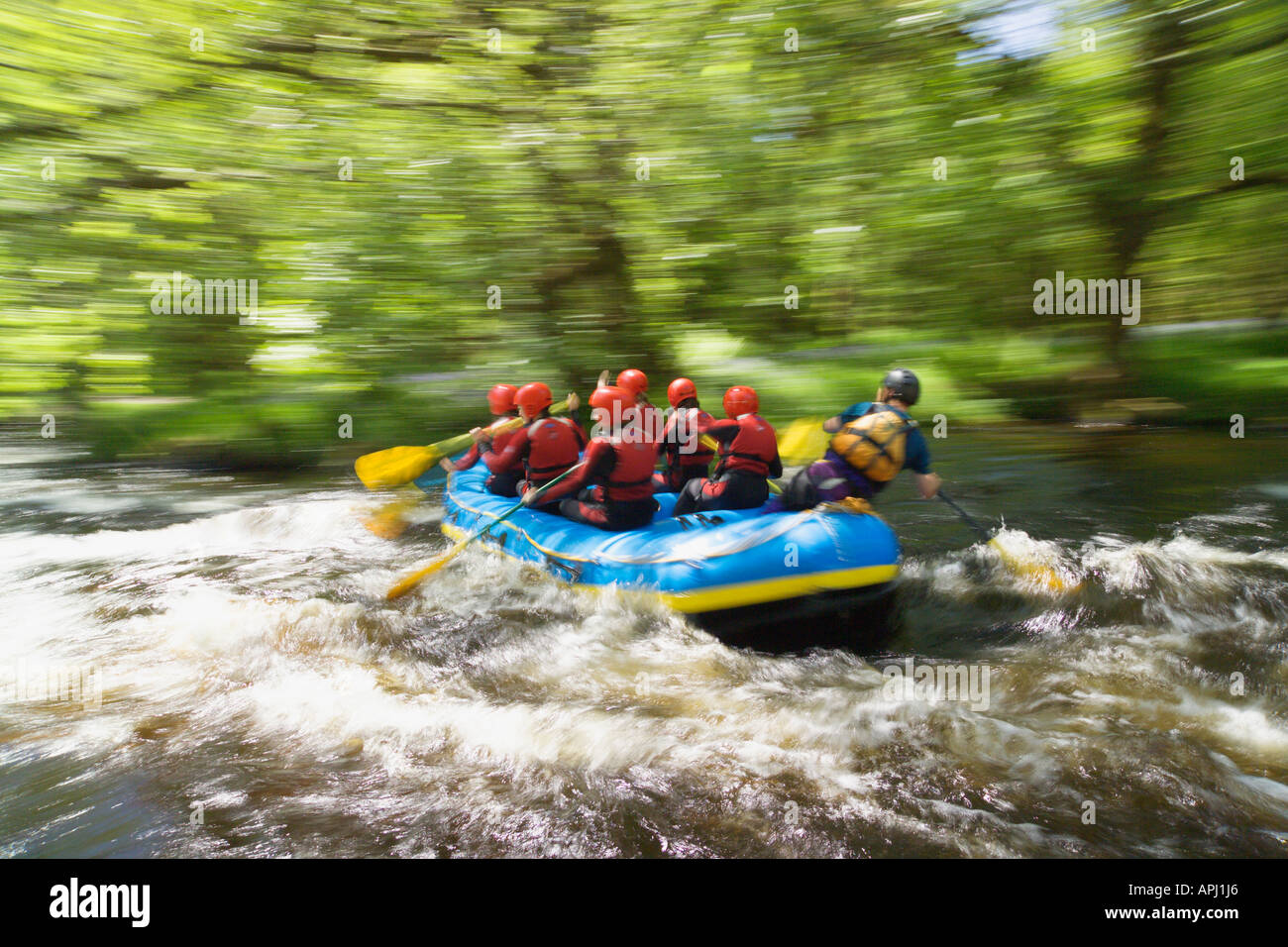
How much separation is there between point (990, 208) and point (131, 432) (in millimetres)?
8781

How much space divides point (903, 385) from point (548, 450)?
86.1 inches

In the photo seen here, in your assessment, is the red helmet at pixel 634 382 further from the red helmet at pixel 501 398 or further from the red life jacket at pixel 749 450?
the red helmet at pixel 501 398

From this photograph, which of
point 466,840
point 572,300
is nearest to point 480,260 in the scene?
point 572,300

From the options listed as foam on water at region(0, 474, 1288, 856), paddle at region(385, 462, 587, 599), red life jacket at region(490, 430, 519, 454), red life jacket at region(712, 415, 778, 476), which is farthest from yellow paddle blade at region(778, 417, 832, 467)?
red life jacket at region(490, 430, 519, 454)

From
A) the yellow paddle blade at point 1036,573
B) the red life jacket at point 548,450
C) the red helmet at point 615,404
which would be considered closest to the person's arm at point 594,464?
the red helmet at point 615,404

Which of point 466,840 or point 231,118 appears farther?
point 231,118

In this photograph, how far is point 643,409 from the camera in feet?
15.9

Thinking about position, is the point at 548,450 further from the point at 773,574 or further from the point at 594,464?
the point at 773,574

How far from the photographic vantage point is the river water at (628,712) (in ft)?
8.95

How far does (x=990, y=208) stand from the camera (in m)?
7.16

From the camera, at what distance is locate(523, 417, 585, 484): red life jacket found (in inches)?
208

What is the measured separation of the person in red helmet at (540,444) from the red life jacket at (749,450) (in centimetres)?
108

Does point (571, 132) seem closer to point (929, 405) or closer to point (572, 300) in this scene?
point (572, 300)
